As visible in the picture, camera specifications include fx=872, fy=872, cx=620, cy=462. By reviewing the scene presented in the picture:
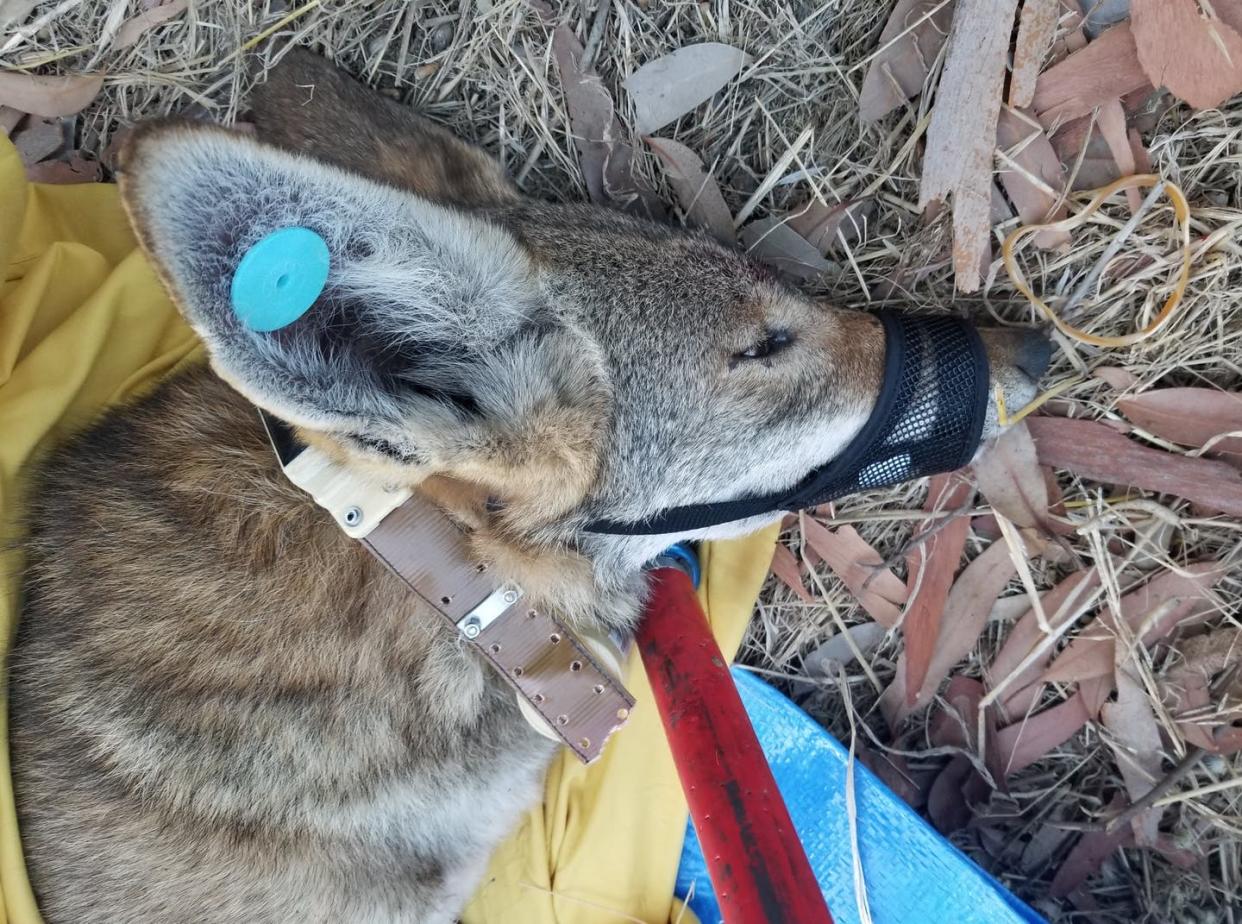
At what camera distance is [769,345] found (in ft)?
7.09

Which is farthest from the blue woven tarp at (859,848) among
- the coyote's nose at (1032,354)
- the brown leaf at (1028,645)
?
the coyote's nose at (1032,354)

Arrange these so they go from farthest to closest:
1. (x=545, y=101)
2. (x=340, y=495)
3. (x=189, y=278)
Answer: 1. (x=545, y=101)
2. (x=340, y=495)
3. (x=189, y=278)

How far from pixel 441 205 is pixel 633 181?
0.99 metres

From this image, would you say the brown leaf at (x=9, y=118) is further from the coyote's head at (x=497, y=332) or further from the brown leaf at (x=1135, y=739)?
the brown leaf at (x=1135, y=739)

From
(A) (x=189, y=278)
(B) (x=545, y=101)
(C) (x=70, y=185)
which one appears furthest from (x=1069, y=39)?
(C) (x=70, y=185)

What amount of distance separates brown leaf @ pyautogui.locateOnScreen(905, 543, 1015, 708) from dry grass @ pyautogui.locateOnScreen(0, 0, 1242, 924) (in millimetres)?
274

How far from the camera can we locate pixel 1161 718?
2.78 m

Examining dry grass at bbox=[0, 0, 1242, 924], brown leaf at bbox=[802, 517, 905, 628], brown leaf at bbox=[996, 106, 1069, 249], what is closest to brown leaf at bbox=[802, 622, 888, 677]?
brown leaf at bbox=[802, 517, 905, 628]

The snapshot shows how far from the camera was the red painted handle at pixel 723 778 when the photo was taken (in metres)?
1.68

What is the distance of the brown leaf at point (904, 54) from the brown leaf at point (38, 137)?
2468 millimetres

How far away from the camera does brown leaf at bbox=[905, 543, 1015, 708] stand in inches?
112

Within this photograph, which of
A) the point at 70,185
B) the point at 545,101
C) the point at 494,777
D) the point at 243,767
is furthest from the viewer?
the point at 70,185

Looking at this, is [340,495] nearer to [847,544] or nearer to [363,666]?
[363,666]

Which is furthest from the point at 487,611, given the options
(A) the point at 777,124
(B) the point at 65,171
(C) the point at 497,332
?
(B) the point at 65,171
